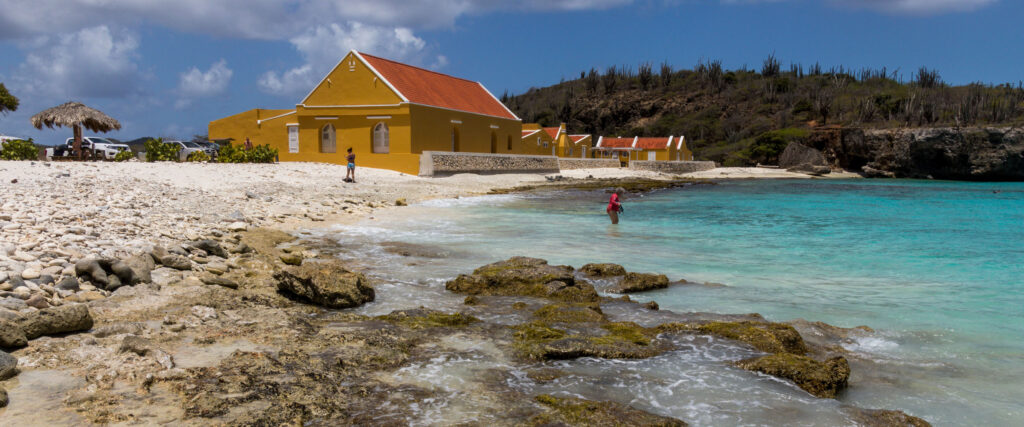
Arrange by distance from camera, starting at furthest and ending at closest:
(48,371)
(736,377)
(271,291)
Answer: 1. (271,291)
2. (736,377)
3. (48,371)

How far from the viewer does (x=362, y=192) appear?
68.6 ft

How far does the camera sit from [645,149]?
64812mm

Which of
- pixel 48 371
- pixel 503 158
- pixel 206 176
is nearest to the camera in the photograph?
pixel 48 371

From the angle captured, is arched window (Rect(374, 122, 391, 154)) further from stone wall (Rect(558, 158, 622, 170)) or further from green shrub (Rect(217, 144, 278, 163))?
stone wall (Rect(558, 158, 622, 170))

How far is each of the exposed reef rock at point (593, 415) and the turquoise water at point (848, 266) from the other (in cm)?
172

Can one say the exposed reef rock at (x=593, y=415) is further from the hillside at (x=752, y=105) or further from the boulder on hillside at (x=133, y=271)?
the hillside at (x=752, y=105)

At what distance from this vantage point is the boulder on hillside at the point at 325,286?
668 cm

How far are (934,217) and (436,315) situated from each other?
22386mm

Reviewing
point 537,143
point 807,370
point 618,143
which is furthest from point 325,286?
point 618,143

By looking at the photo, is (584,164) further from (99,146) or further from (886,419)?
(886,419)

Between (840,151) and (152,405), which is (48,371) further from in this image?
(840,151)

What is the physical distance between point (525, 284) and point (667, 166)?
4785cm

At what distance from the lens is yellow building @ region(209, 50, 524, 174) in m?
29.9

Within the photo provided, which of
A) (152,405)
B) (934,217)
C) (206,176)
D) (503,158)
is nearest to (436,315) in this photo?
(152,405)
